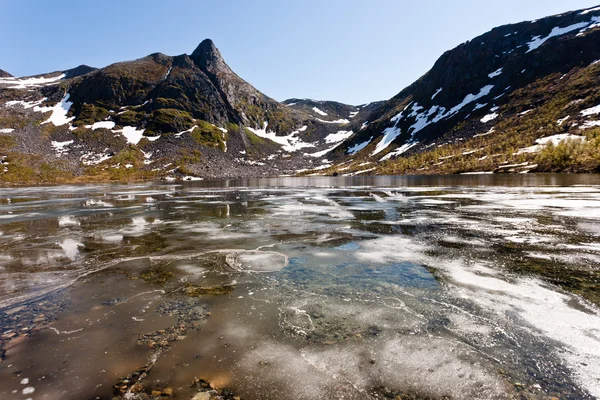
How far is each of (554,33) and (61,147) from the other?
306 metres

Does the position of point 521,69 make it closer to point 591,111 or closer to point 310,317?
point 591,111

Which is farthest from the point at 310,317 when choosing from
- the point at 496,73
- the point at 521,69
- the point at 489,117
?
the point at 496,73

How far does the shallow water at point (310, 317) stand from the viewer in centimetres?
571

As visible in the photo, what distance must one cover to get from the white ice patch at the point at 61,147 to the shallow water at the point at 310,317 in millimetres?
186838

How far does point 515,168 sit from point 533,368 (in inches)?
4130

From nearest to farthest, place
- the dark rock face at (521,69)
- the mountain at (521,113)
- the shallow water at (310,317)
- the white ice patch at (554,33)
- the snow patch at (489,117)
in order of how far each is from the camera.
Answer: the shallow water at (310,317), the mountain at (521,113), the snow patch at (489,117), the dark rock face at (521,69), the white ice patch at (554,33)

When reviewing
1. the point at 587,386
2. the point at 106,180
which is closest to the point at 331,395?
the point at 587,386

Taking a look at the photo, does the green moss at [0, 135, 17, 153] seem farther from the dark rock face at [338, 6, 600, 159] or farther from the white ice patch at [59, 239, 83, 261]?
the dark rock face at [338, 6, 600, 159]

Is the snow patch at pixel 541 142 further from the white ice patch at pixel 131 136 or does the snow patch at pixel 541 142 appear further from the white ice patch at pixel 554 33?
the white ice patch at pixel 131 136

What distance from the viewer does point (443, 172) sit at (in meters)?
113

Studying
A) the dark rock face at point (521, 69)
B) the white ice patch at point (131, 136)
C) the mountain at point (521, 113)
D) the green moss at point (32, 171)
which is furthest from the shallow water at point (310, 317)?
the white ice patch at point (131, 136)

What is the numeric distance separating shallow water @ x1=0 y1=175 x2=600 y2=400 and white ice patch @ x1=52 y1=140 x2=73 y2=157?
18684 centimetres

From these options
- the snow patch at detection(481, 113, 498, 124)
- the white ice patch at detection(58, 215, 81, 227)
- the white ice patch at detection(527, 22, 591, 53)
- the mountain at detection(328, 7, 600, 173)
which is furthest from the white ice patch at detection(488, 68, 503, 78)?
the white ice patch at detection(58, 215, 81, 227)

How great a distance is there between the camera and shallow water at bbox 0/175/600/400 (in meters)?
5.71
